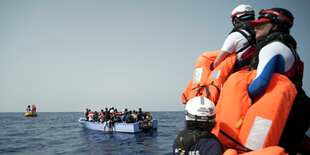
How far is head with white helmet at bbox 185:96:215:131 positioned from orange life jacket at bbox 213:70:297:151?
14 cm

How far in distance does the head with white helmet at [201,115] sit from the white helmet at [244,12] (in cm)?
176

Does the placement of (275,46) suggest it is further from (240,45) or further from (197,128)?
(197,128)

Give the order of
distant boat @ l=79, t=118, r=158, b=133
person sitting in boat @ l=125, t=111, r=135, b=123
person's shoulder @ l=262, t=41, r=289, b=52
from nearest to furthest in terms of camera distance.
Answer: person's shoulder @ l=262, t=41, r=289, b=52, distant boat @ l=79, t=118, r=158, b=133, person sitting in boat @ l=125, t=111, r=135, b=123

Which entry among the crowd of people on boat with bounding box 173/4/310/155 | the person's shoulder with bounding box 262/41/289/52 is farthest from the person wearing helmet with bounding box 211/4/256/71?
the person's shoulder with bounding box 262/41/289/52

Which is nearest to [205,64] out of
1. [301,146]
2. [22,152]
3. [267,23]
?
[267,23]

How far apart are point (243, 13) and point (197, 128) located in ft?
6.91

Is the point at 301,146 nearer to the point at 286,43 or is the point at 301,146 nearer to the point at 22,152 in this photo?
the point at 286,43

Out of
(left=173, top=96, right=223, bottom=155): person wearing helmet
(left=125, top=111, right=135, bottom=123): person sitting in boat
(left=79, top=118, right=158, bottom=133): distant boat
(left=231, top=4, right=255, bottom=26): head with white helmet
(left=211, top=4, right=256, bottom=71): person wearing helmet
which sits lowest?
(left=79, top=118, right=158, bottom=133): distant boat

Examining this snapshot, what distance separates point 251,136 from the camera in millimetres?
2090

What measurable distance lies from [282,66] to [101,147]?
18537 millimetres

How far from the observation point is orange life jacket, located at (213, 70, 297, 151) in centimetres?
201

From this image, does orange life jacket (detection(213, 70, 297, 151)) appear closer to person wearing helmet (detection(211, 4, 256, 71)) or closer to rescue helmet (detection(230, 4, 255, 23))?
person wearing helmet (detection(211, 4, 256, 71))

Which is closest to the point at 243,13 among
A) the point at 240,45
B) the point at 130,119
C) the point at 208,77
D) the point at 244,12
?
the point at 244,12

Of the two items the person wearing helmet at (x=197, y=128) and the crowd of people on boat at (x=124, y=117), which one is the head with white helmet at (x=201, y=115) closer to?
the person wearing helmet at (x=197, y=128)
